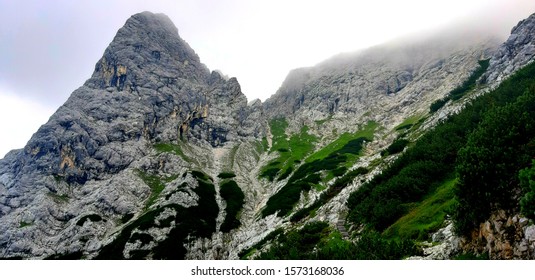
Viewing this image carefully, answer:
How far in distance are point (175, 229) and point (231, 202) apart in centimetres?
2397

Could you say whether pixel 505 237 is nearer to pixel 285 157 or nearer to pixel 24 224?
pixel 24 224

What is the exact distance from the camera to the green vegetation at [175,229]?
292ft

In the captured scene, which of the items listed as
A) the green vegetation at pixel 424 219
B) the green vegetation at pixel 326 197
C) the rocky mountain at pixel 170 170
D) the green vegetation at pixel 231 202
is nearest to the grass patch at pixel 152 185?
the rocky mountain at pixel 170 170

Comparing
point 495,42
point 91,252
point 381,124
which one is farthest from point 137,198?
point 495,42

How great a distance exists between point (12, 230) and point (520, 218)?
12819 cm

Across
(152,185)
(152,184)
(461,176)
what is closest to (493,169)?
(461,176)

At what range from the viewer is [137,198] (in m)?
126

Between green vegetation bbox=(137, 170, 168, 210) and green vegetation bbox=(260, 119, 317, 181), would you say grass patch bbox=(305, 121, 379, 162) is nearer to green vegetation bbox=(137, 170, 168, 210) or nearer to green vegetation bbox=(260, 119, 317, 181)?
green vegetation bbox=(260, 119, 317, 181)

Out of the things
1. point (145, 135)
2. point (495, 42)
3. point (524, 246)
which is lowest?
point (524, 246)

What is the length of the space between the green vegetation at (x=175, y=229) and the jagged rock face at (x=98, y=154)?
1096 centimetres

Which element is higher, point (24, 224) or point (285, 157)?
point (285, 157)

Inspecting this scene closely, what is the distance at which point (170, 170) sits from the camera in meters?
147

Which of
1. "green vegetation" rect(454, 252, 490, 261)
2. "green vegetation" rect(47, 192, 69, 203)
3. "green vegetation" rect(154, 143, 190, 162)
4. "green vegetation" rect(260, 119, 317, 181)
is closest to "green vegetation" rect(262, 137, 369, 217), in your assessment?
"green vegetation" rect(260, 119, 317, 181)

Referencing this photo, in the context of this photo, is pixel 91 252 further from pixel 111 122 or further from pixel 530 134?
pixel 530 134
